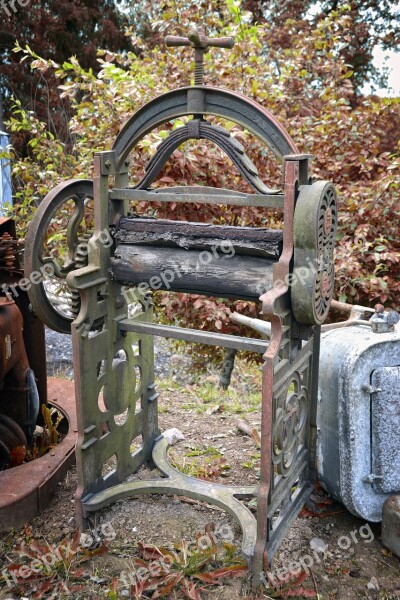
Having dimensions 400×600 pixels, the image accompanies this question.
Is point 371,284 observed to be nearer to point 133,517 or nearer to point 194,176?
point 194,176

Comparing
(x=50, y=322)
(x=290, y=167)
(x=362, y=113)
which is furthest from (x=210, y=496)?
(x=362, y=113)

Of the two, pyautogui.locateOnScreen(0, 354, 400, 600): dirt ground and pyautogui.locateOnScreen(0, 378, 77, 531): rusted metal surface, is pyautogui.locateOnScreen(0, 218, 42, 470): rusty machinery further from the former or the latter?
pyautogui.locateOnScreen(0, 354, 400, 600): dirt ground

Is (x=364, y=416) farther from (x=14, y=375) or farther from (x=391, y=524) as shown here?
(x=14, y=375)

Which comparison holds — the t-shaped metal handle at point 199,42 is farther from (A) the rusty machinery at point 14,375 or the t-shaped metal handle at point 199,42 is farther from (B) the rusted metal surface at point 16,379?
(B) the rusted metal surface at point 16,379

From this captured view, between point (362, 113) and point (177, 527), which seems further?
point (362, 113)

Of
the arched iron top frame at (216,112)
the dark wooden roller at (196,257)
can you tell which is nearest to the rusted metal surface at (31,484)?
the dark wooden roller at (196,257)

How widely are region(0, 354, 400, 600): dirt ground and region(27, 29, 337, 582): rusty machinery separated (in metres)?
0.14

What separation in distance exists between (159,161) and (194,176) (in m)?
1.87

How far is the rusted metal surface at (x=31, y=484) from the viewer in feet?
9.85

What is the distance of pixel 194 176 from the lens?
4609 millimetres

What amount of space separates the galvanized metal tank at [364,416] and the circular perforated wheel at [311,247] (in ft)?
1.27

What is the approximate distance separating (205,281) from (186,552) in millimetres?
1210

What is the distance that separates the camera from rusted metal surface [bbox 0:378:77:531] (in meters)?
3.00

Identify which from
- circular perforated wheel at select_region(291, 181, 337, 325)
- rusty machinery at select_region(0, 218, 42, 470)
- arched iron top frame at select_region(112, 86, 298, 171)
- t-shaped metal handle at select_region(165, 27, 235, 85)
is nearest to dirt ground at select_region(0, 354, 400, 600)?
rusty machinery at select_region(0, 218, 42, 470)
